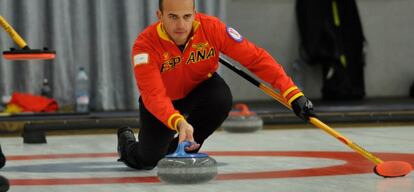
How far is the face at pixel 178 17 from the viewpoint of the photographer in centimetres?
321

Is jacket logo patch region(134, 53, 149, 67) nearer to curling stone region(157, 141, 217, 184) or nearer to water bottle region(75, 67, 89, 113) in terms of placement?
curling stone region(157, 141, 217, 184)

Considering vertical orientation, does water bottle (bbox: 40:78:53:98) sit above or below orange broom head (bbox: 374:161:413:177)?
below

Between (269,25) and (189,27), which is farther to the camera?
(269,25)

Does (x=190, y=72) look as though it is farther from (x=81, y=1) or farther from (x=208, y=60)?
(x=81, y=1)

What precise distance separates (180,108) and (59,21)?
3590mm

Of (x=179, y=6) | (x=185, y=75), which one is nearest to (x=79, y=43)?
(x=185, y=75)

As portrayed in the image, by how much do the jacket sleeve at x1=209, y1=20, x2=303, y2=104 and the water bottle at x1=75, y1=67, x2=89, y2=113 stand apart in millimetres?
3595

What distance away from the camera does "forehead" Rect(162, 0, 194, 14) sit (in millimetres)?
3203

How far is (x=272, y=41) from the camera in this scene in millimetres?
8352

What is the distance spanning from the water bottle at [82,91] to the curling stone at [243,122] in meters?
1.40

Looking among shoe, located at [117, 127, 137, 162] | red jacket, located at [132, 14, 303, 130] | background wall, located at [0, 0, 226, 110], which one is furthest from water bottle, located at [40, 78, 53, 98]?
red jacket, located at [132, 14, 303, 130]

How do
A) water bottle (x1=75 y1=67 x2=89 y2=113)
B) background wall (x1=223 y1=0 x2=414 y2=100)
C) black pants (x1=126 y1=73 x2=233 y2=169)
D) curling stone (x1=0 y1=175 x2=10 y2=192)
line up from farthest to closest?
background wall (x1=223 y1=0 x2=414 y2=100)
water bottle (x1=75 y1=67 x2=89 y2=113)
black pants (x1=126 y1=73 x2=233 y2=169)
curling stone (x1=0 y1=175 x2=10 y2=192)

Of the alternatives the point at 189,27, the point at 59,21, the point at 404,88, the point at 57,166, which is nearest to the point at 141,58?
the point at 189,27

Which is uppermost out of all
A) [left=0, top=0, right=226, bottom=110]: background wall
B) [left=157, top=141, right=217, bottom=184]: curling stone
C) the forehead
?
the forehead
